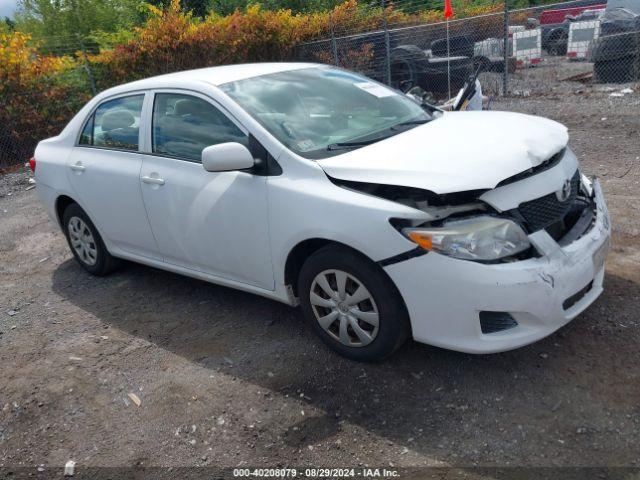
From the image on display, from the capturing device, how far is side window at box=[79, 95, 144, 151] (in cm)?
454

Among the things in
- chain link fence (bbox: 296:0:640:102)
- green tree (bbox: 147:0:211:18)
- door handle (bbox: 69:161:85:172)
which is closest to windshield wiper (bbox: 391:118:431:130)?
door handle (bbox: 69:161:85:172)

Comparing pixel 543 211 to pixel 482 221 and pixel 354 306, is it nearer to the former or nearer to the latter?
pixel 482 221

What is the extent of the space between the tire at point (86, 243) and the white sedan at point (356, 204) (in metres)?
0.43

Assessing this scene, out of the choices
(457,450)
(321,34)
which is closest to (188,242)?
(457,450)

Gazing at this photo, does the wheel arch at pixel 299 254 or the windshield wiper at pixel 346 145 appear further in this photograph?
the windshield wiper at pixel 346 145

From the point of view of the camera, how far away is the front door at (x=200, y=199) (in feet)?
12.1

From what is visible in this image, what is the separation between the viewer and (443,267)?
114 inches

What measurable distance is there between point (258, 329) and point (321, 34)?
12.0m

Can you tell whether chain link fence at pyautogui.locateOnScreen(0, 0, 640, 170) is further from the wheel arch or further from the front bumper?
the front bumper

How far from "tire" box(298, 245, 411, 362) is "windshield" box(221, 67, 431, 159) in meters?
0.65

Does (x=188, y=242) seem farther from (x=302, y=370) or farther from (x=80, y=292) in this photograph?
(x=80, y=292)

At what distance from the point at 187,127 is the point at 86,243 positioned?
185 cm

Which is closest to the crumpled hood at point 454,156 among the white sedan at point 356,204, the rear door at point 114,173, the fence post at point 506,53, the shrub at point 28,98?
the white sedan at point 356,204

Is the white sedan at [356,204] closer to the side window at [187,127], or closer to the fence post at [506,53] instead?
the side window at [187,127]
